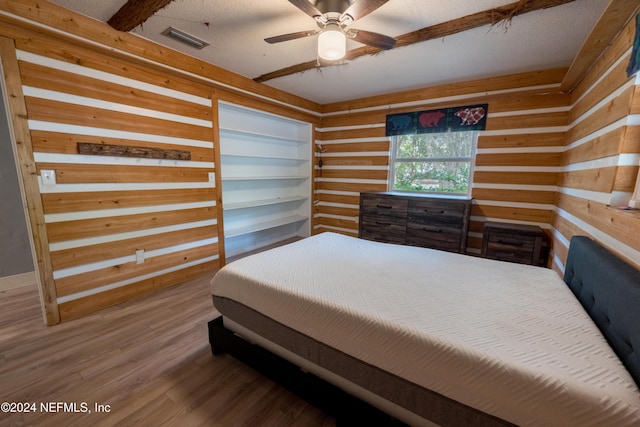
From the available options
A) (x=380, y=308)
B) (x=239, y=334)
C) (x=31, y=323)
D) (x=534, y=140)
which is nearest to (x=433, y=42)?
(x=534, y=140)

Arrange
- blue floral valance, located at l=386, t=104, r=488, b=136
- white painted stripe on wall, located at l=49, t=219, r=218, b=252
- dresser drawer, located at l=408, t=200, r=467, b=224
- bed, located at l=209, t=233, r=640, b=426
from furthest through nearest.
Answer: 1. blue floral valance, located at l=386, t=104, r=488, b=136
2. dresser drawer, located at l=408, t=200, r=467, b=224
3. white painted stripe on wall, located at l=49, t=219, r=218, b=252
4. bed, located at l=209, t=233, r=640, b=426

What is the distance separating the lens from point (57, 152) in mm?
2006

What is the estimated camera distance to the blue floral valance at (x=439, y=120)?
325 centimetres

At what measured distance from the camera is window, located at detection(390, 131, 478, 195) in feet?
11.4

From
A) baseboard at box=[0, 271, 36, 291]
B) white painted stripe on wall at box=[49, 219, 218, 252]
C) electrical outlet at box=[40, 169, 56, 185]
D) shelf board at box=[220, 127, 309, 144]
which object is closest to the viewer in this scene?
electrical outlet at box=[40, 169, 56, 185]

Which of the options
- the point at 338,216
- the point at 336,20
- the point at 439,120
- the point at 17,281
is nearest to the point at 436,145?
the point at 439,120

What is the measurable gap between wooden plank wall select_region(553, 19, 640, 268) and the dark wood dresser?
A: 918 millimetres

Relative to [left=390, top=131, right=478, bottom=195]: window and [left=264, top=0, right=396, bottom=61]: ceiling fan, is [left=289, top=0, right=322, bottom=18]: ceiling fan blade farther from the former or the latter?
[left=390, top=131, right=478, bottom=195]: window

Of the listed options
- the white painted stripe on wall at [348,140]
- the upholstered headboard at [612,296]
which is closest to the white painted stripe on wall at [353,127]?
the white painted stripe on wall at [348,140]

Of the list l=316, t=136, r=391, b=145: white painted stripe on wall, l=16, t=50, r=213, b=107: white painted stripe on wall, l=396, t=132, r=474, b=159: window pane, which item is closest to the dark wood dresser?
l=396, t=132, r=474, b=159: window pane

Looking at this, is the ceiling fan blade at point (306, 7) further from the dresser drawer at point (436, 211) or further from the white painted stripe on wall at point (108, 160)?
the dresser drawer at point (436, 211)

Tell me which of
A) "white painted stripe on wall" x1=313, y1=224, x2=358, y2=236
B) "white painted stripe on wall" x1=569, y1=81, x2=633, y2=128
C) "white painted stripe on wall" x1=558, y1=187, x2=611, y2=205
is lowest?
"white painted stripe on wall" x1=313, y1=224, x2=358, y2=236

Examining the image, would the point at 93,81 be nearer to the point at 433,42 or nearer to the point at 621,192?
the point at 433,42

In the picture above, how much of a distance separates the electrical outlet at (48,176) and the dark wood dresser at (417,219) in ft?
10.7
